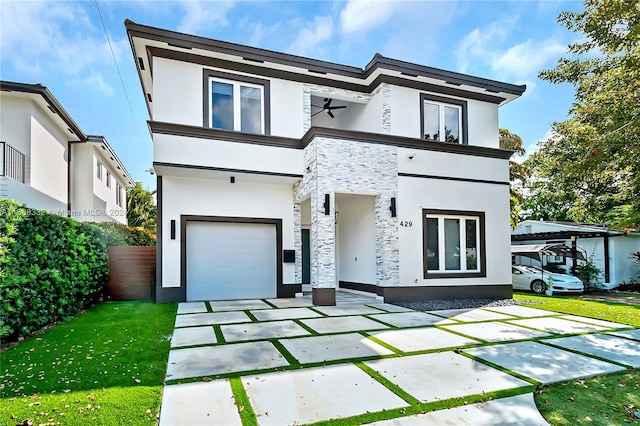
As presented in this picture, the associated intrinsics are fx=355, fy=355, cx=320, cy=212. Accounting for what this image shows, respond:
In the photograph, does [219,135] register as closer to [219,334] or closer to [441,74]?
[219,334]

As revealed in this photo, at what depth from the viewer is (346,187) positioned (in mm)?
9430

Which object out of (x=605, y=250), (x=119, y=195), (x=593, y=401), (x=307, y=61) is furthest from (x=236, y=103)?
(x=605, y=250)

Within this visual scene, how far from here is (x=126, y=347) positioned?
516 cm

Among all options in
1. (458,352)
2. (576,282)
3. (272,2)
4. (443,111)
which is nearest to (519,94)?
(443,111)

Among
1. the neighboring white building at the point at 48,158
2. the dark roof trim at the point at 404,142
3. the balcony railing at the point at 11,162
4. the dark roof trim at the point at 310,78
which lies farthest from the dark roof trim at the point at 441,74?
the balcony railing at the point at 11,162

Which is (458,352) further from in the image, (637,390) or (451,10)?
(451,10)

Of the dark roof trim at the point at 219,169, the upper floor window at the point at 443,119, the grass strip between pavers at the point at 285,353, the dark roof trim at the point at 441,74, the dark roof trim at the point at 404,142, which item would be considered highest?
the dark roof trim at the point at 441,74

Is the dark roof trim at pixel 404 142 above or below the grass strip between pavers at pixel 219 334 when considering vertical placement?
above

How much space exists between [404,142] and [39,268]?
879 centimetres

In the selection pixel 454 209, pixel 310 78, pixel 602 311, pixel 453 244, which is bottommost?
pixel 602 311

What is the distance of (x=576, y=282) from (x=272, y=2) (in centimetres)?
1463

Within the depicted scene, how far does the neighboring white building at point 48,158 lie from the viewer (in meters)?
10.5

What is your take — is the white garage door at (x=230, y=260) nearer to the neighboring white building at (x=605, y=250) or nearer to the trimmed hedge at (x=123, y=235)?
the trimmed hedge at (x=123, y=235)

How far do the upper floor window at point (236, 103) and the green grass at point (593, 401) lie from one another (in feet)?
28.5
